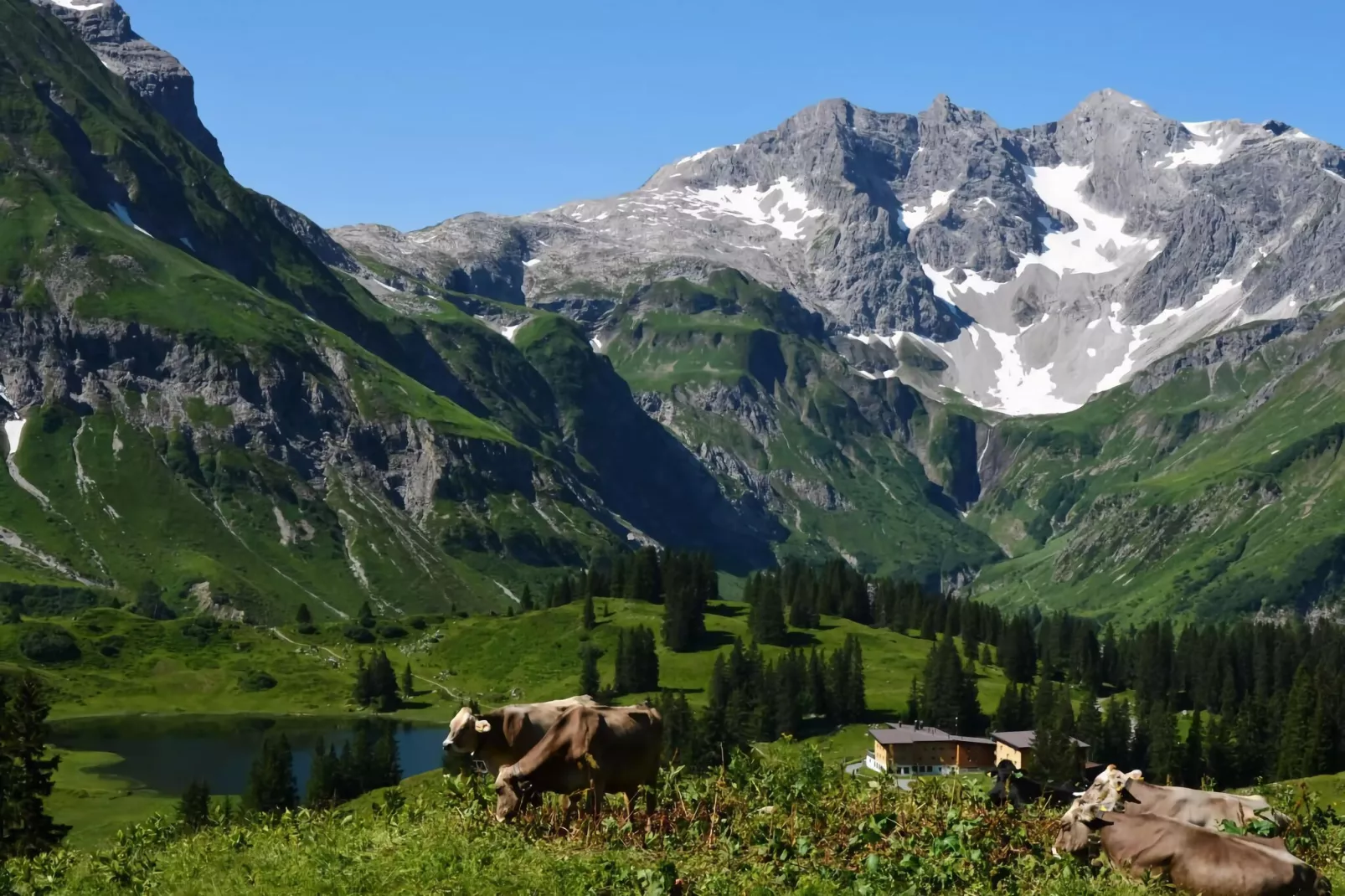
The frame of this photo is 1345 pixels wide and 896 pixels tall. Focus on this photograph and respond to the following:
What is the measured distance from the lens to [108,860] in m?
24.8

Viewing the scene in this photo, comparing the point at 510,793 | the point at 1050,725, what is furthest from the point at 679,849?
the point at 1050,725

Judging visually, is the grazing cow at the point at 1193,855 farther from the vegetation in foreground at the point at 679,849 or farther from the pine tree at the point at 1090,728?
the pine tree at the point at 1090,728

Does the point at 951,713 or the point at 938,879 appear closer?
the point at 938,879

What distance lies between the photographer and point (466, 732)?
24.7 metres

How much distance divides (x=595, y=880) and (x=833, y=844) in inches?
176

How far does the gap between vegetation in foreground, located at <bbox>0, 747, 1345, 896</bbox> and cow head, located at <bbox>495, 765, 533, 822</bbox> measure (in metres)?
0.38

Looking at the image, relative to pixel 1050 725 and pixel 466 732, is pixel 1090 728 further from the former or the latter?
pixel 466 732

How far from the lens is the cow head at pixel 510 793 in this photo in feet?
78.6

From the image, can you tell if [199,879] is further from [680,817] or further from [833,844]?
[833,844]

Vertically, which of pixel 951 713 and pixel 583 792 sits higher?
pixel 583 792

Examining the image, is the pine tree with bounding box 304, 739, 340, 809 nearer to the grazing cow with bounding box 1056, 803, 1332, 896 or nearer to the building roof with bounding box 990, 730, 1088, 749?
the building roof with bounding box 990, 730, 1088, 749

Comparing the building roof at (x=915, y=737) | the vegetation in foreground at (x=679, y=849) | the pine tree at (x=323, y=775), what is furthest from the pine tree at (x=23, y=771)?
the building roof at (x=915, y=737)

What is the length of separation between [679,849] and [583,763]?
297 centimetres

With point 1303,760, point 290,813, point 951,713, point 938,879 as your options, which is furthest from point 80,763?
point 938,879
